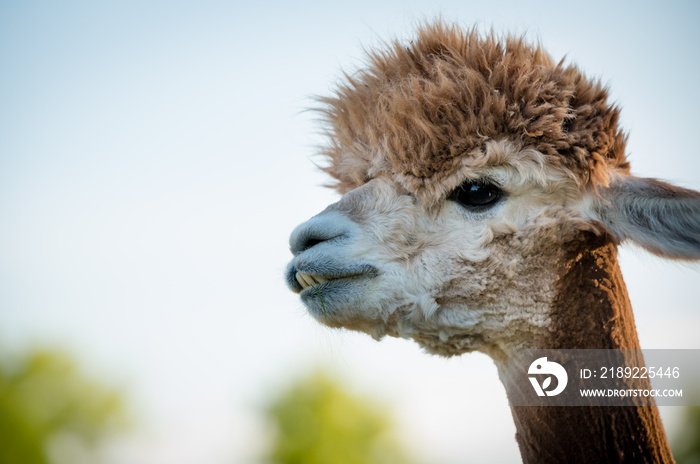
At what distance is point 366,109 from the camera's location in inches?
86.0

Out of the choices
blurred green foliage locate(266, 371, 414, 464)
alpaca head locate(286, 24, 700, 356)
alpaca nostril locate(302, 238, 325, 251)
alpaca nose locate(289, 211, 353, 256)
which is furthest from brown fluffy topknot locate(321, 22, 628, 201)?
blurred green foliage locate(266, 371, 414, 464)

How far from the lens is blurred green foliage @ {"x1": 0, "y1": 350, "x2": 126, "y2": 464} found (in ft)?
44.1

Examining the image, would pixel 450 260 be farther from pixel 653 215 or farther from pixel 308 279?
pixel 653 215

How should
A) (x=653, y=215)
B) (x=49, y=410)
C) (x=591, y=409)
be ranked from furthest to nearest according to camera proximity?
1. (x=49, y=410)
2. (x=653, y=215)
3. (x=591, y=409)

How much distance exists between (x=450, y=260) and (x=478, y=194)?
0.27 m

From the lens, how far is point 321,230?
1.76m

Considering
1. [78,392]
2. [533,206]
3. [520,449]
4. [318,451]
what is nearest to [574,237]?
[533,206]

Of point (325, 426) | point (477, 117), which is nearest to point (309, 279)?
point (477, 117)

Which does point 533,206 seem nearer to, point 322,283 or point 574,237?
point 574,237

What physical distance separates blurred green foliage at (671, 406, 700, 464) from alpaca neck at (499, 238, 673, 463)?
1703cm

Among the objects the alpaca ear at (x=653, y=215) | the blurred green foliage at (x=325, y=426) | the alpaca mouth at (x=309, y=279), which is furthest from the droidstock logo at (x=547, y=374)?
the blurred green foliage at (x=325, y=426)

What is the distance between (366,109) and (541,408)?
137cm

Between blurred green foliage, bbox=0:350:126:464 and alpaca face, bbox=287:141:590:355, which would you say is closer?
alpaca face, bbox=287:141:590:355

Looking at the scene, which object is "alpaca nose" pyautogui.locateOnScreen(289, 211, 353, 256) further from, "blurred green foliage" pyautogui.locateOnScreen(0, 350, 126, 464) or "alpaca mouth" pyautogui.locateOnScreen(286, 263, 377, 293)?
"blurred green foliage" pyautogui.locateOnScreen(0, 350, 126, 464)
